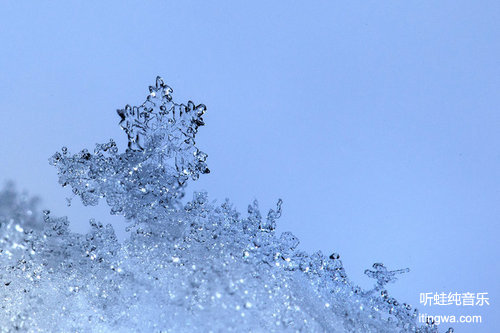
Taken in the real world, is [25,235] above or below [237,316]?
above

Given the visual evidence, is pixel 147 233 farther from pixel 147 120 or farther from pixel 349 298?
pixel 349 298

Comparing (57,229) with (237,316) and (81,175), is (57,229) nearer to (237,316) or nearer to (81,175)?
(81,175)

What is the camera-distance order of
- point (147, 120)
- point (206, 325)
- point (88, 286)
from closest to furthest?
point (206, 325), point (88, 286), point (147, 120)

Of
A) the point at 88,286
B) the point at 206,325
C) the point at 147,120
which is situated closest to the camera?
the point at 206,325

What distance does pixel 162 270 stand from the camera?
132cm

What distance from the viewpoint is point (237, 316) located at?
4.06 ft

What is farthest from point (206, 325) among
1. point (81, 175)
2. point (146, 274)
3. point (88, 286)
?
point (81, 175)

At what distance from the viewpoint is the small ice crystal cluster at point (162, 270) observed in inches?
50.2

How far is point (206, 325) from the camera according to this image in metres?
1.24

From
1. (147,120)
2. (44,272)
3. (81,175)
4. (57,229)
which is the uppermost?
(147,120)

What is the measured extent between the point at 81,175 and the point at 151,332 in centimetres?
51

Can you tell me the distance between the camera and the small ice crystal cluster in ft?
4.18

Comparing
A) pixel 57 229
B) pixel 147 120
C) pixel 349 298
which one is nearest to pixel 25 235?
pixel 57 229

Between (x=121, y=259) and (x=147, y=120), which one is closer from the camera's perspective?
(x=121, y=259)
